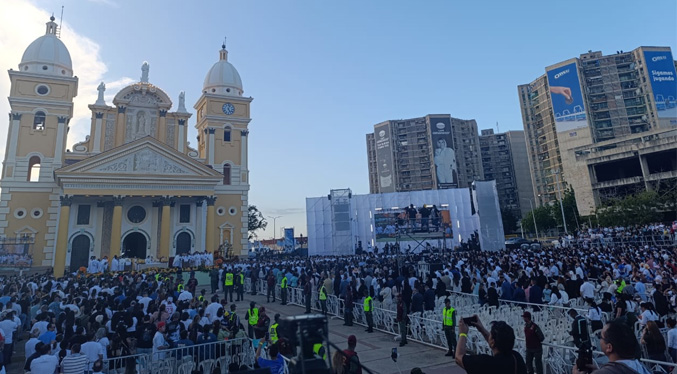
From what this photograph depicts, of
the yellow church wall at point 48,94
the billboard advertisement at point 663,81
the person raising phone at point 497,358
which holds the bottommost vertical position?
the person raising phone at point 497,358

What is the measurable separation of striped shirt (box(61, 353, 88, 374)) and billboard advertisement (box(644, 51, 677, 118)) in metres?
78.0

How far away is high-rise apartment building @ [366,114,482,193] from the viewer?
78.4 meters

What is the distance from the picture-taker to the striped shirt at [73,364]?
6.57m

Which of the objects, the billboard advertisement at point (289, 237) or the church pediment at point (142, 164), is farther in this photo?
the billboard advertisement at point (289, 237)

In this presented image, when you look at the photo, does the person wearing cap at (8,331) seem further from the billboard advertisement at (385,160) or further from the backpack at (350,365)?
the billboard advertisement at (385,160)

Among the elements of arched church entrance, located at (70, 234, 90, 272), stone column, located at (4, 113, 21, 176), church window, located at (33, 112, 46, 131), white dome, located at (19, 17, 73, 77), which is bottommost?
arched church entrance, located at (70, 234, 90, 272)

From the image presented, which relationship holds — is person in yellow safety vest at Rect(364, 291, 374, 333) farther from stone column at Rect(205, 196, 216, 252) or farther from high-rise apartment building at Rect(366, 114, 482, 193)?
high-rise apartment building at Rect(366, 114, 482, 193)

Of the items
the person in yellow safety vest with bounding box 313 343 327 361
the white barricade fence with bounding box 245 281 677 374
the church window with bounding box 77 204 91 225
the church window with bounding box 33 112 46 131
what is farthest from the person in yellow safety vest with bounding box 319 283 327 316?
the church window with bounding box 33 112 46 131

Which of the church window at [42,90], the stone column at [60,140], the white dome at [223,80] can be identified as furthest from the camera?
the white dome at [223,80]

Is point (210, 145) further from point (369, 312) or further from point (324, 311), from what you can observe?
point (369, 312)

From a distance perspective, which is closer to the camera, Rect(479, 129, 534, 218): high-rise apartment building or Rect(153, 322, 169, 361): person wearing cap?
Rect(153, 322, 169, 361): person wearing cap

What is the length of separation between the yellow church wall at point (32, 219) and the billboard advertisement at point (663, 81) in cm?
8130

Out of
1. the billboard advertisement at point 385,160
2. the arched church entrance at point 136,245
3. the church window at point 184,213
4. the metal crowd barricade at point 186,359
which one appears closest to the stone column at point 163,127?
the church window at point 184,213

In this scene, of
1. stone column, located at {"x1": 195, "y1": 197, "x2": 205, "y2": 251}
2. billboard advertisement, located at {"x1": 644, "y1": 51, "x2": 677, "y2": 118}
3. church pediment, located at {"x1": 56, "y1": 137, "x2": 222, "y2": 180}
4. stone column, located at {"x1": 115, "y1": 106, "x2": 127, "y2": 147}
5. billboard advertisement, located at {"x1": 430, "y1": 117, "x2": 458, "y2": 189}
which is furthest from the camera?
billboard advertisement, located at {"x1": 430, "y1": 117, "x2": 458, "y2": 189}
